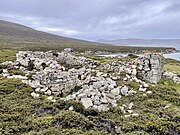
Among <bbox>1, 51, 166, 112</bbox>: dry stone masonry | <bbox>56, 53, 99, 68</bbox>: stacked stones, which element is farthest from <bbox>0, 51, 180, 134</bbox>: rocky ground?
<bbox>56, 53, 99, 68</bbox>: stacked stones

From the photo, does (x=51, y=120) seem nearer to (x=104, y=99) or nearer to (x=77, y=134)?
(x=77, y=134)

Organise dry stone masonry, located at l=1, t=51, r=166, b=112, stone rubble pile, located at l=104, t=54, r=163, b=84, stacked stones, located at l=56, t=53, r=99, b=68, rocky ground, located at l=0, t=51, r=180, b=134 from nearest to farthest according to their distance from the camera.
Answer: rocky ground, located at l=0, t=51, r=180, b=134 → dry stone masonry, located at l=1, t=51, r=166, b=112 → stone rubble pile, located at l=104, t=54, r=163, b=84 → stacked stones, located at l=56, t=53, r=99, b=68

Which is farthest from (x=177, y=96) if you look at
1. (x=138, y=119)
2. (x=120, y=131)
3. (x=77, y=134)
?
(x=77, y=134)

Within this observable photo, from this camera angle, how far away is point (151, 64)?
22625mm

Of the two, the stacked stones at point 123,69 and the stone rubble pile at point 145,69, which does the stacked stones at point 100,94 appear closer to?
the stacked stones at point 123,69

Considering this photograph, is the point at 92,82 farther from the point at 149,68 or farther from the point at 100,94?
the point at 149,68

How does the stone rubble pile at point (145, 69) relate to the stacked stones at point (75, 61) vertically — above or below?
above

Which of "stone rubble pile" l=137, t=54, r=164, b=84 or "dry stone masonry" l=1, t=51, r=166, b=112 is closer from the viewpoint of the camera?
"dry stone masonry" l=1, t=51, r=166, b=112

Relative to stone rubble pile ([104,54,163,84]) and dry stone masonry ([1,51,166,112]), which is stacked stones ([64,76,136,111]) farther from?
stone rubble pile ([104,54,163,84])

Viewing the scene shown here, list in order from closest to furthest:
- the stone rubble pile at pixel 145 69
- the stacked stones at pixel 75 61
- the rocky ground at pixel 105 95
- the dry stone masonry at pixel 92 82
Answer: the rocky ground at pixel 105 95, the dry stone masonry at pixel 92 82, the stone rubble pile at pixel 145 69, the stacked stones at pixel 75 61

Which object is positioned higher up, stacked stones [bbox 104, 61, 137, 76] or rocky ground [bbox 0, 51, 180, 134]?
stacked stones [bbox 104, 61, 137, 76]

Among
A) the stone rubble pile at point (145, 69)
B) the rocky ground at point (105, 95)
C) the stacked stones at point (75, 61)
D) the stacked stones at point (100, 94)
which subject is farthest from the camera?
the stacked stones at point (75, 61)

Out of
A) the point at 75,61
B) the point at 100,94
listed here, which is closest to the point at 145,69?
the point at 100,94

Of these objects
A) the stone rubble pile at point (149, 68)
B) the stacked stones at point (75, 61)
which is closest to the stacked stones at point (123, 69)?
the stone rubble pile at point (149, 68)
